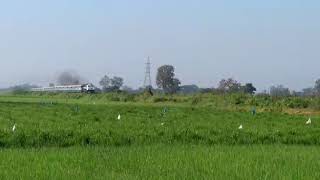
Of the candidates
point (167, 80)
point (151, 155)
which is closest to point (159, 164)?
point (151, 155)

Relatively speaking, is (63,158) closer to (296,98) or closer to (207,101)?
(296,98)

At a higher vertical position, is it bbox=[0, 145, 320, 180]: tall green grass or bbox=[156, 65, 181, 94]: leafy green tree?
bbox=[156, 65, 181, 94]: leafy green tree

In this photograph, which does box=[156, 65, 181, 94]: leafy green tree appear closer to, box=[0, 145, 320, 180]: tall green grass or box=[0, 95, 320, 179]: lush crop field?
box=[0, 95, 320, 179]: lush crop field

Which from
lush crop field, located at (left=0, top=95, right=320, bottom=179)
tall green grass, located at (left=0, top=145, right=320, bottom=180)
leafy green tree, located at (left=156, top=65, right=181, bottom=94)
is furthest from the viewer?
leafy green tree, located at (left=156, top=65, right=181, bottom=94)

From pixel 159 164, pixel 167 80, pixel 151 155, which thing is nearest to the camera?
pixel 159 164

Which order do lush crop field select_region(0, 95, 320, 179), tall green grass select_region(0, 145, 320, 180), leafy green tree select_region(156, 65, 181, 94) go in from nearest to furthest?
tall green grass select_region(0, 145, 320, 180) < lush crop field select_region(0, 95, 320, 179) < leafy green tree select_region(156, 65, 181, 94)

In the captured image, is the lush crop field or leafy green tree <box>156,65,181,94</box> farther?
leafy green tree <box>156,65,181,94</box>

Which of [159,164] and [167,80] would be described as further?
[167,80]

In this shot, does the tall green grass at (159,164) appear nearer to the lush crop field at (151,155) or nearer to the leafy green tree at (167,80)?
the lush crop field at (151,155)

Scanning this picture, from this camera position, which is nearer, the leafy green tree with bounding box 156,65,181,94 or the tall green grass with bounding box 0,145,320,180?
the tall green grass with bounding box 0,145,320,180

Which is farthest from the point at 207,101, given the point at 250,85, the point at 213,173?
the point at 213,173

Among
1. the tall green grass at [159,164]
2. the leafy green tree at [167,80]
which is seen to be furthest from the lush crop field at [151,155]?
the leafy green tree at [167,80]

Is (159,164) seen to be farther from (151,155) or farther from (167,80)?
(167,80)

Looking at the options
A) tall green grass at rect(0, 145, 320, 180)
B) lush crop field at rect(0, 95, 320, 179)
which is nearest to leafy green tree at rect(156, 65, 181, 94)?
lush crop field at rect(0, 95, 320, 179)
